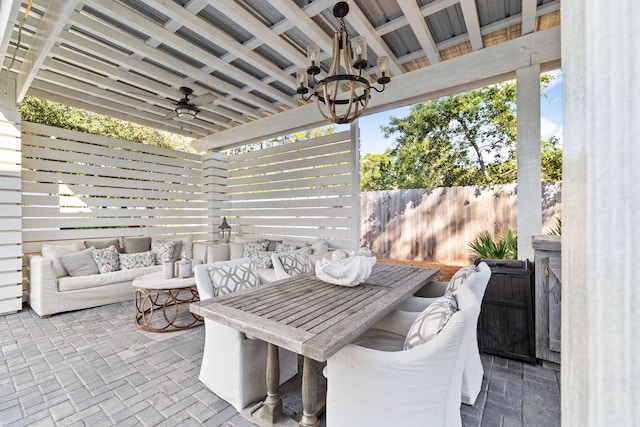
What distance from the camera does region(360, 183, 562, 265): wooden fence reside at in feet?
16.0

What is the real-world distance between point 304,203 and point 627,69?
16.8 feet

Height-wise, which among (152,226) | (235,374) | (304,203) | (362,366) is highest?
(304,203)

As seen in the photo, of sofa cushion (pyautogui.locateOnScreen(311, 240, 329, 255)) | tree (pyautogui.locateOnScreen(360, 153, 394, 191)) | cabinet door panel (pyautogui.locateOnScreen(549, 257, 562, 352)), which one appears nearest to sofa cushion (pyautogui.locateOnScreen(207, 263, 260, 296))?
sofa cushion (pyautogui.locateOnScreen(311, 240, 329, 255))

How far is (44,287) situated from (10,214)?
1.09m

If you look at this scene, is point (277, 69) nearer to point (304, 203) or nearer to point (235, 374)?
point (304, 203)

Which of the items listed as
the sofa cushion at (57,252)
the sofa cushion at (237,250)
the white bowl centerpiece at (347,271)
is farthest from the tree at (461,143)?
the sofa cushion at (57,252)

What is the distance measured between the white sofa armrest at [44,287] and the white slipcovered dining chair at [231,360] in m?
2.89

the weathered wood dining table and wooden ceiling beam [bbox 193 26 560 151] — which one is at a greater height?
wooden ceiling beam [bbox 193 26 560 151]

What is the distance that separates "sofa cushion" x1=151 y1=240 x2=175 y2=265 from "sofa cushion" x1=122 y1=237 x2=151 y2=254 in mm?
112

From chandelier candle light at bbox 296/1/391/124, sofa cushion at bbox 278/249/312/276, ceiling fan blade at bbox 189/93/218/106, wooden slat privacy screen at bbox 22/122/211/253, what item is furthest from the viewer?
wooden slat privacy screen at bbox 22/122/211/253

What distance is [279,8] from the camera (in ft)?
8.66

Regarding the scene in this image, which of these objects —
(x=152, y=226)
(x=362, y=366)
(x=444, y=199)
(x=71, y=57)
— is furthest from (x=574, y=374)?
(x=152, y=226)

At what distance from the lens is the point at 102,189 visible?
17.1 feet

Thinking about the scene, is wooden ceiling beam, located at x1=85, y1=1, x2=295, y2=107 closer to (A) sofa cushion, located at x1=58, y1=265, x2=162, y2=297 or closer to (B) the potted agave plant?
(A) sofa cushion, located at x1=58, y1=265, x2=162, y2=297
